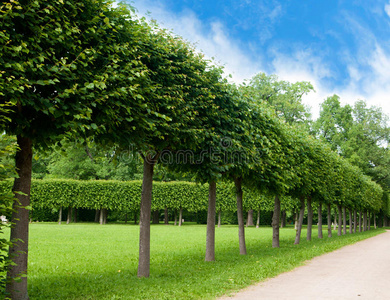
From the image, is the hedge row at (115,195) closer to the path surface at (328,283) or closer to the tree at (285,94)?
the tree at (285,94)

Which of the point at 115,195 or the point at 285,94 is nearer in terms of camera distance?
the point at 115,195

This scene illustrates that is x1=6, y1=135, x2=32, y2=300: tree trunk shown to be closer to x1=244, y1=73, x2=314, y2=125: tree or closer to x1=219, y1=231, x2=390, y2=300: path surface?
x1=219, y1=231, x2=390, y2=300: path surface

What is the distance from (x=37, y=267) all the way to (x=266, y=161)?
8.46 m

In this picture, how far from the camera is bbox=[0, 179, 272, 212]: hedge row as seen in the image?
41812 millimetres

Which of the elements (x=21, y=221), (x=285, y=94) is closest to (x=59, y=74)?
(x=21, y=221)

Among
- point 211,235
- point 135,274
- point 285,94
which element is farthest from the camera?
point 285,94

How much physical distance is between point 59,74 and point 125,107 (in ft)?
4.18

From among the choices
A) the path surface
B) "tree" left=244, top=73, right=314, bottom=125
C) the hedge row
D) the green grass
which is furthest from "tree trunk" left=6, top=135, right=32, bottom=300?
"tree" left=244, top=73, right=314, bottom=125

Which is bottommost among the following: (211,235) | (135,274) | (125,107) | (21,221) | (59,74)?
(135,274)

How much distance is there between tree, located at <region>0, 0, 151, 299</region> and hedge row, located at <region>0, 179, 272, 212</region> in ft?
116

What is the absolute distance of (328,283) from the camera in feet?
29.5

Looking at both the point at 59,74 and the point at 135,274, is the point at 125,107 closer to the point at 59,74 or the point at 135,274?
the point at 59,74

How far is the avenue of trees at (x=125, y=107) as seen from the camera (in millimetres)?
5543

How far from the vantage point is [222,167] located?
10.8m
